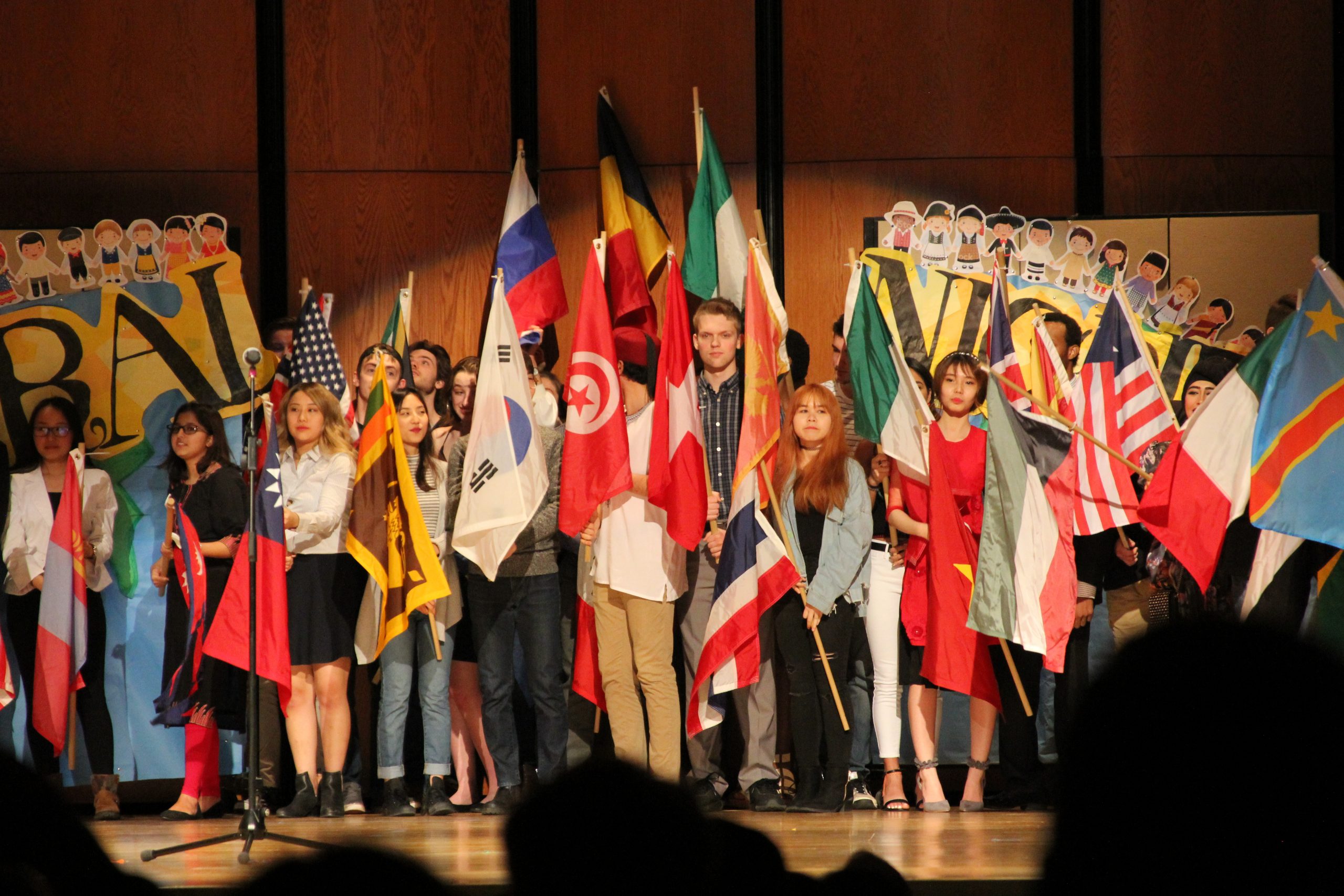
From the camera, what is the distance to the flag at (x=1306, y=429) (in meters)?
5.27

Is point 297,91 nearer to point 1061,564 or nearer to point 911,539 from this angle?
point 911,539

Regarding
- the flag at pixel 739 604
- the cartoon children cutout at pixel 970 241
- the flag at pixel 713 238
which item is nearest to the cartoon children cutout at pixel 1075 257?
the cartoon children cutout at pixel 970 241

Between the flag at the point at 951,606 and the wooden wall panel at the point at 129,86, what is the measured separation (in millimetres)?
3738

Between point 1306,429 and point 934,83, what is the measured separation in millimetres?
2567

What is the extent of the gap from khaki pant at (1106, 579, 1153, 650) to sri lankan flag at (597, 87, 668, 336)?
7.74 feet

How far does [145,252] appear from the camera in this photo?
21.5 feet

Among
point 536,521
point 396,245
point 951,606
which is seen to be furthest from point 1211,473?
point 396,245

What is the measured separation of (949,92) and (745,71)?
3.31ft

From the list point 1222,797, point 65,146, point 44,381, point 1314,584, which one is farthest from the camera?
point 65,146

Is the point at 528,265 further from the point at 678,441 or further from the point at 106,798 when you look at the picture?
the point at 106,798

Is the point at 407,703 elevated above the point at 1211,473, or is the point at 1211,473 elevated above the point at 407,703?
the point at 1211,473

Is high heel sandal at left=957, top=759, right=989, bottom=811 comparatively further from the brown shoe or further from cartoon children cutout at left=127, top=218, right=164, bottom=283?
cartoon children cutout at left=127, top=218, right=164, bottom=283

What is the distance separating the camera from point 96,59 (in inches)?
266

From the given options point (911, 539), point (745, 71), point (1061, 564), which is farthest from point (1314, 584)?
point (745, 71)
